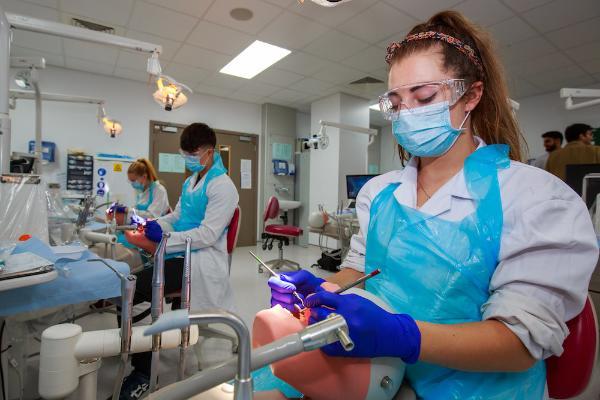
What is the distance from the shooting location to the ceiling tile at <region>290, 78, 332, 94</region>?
176 inches

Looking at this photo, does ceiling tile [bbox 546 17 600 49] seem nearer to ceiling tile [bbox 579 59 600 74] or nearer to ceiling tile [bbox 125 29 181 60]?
ceiling tile [bbox 579 59 600 74]

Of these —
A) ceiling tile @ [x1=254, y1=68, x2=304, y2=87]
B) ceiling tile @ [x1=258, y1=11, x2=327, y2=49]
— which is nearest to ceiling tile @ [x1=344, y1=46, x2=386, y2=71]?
ceiling tile @ [x1=258, y1=11, x2=327, y2=49]

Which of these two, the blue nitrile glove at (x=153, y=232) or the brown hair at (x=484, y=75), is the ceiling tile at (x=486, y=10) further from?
the blue nitrile glove at (x=153, y=232)

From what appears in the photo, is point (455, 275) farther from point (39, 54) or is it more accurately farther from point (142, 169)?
point (39, 54)

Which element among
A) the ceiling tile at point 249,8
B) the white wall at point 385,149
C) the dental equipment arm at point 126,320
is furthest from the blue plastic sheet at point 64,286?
the white wall at point 385,149

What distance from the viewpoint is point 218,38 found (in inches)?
128

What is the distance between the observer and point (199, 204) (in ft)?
6.36

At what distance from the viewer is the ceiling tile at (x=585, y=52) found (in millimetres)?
3205

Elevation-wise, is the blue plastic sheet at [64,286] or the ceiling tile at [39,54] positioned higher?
the ceiling tile at [39,54]

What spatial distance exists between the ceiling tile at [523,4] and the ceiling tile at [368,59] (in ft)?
4.03

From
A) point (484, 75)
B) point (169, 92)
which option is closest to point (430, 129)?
point (484, 75)

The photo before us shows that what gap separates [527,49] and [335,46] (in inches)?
79.6

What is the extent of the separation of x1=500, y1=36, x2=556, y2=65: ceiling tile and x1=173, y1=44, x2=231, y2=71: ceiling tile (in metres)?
3.10

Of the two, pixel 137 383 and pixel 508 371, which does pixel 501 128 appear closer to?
pixel 508 371
